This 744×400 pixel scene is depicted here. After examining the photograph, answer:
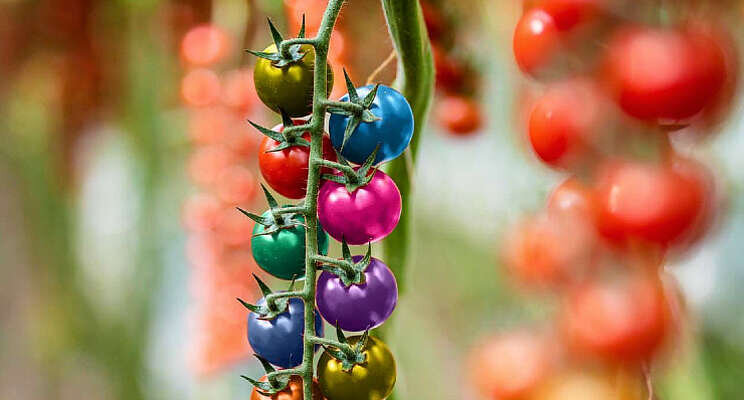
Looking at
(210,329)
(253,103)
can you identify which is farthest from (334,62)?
(210,329)

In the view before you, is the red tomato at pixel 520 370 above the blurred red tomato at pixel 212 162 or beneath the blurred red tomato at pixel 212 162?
beneath

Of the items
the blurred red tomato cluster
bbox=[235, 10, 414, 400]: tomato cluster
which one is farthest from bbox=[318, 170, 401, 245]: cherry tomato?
the blurred red tomato cluster

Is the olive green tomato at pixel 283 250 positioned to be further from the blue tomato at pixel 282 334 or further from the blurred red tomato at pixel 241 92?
the blurred red tomato at pixel 241 92

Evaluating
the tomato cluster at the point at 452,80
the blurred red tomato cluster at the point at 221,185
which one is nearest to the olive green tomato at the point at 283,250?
the tomato cluster at the point at 452,80

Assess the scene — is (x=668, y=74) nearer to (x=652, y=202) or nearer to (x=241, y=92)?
(x=652, y=202)

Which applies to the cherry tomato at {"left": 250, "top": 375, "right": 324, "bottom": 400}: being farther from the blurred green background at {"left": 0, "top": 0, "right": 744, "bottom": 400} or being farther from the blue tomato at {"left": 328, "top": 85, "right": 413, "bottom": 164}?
the blurred green background at {"left": 0, "top": 0, "right": 744, "bottom": 400}

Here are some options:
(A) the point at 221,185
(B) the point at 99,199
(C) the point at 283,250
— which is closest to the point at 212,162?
Answer: (A) the point at 221,185
